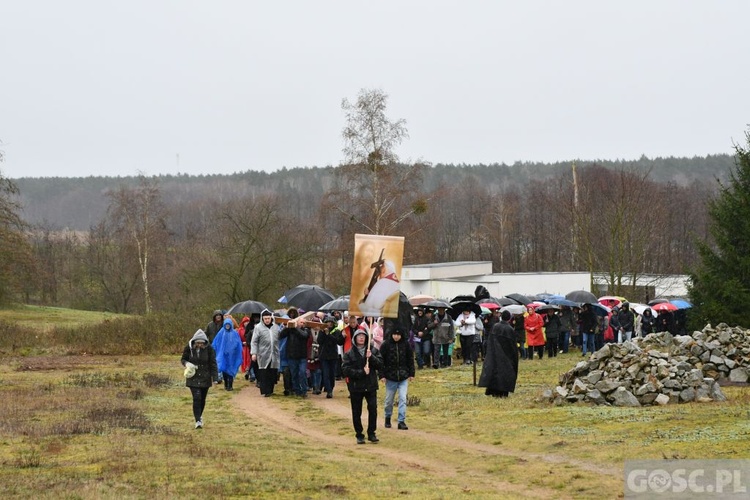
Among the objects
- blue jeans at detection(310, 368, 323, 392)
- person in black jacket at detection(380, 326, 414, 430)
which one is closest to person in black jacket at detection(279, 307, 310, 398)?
blue jeans at detection(310, 368, 323, 392)

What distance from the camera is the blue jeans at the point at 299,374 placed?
2298 cm

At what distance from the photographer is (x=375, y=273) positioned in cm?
1681

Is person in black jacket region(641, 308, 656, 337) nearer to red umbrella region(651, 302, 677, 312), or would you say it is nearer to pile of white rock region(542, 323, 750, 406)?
red umbrella region(651, 302, 677, 312)

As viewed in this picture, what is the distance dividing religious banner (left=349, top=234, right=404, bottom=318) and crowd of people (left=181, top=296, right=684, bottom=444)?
439 mm

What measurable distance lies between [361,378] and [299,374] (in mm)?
7600

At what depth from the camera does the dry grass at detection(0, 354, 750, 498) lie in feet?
37.9

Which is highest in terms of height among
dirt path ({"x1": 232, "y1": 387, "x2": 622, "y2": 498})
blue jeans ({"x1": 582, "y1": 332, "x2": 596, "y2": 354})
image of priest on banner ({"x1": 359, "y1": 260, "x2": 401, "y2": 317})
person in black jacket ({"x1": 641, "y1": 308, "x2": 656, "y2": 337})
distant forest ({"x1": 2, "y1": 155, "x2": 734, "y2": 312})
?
distant forest ({"x1": 2, "y1": 155, "x2": 734, "y2": 312})

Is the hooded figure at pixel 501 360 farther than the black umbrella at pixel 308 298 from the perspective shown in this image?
No

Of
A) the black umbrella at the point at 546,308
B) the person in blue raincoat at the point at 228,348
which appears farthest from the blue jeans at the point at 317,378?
the black umbrella at the point at 546,308

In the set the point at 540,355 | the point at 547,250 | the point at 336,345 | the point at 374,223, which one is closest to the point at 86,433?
the point at 336,345

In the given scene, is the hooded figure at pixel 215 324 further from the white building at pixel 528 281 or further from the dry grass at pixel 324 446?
the white building at pixel 528 281

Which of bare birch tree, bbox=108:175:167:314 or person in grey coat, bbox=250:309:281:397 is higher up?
bare birch tree, bbox=108:175:167:314

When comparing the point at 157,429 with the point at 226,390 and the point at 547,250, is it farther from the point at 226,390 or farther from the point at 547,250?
the point at 547,250

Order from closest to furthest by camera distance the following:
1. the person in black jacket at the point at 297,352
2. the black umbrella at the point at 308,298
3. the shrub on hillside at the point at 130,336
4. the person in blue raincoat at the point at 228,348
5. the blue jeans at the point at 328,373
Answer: the person in black jacket at the point at 297,352 < the blue jeans at the point at 328,373 < the person in blue raincoat at the point at 228,348 < the black umbrella at the point at 308,298 < the shrub on hillside at the point at 130,336
